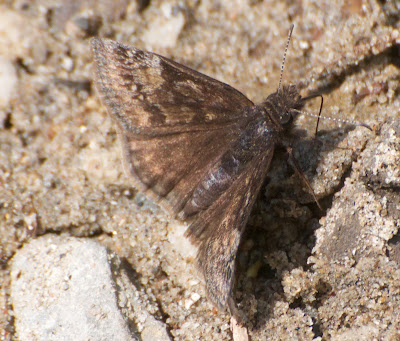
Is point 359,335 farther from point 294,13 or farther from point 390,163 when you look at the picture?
point 294,13

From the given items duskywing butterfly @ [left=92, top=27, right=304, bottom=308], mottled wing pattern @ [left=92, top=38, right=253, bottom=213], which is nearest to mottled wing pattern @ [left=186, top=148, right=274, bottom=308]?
duskywing butterfly @ [left=92, top=27, right=304, bottom=308]

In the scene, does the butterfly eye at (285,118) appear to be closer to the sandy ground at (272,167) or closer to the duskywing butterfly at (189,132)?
the duskywing butterfly at (189,132)

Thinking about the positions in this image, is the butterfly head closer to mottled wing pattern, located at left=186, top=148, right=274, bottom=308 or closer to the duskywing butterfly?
the duskywing butterfly

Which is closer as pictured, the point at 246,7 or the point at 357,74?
the point at 357,74

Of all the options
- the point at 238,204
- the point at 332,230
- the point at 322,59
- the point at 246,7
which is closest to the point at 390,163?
the point at 332,230

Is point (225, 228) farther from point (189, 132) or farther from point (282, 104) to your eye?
point (282, 104)

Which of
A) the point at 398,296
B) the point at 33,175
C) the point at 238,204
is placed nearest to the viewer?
the point at 398,296
